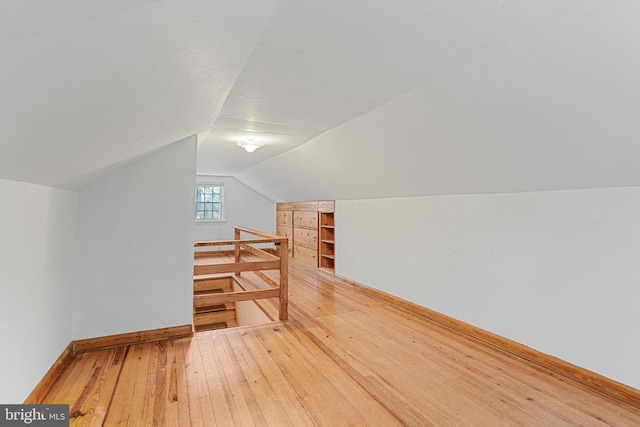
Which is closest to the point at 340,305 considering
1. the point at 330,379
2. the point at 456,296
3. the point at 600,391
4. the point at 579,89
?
the point at 456,296

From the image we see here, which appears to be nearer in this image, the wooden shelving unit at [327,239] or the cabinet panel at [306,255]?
the wooden shelving unit at [327,239]

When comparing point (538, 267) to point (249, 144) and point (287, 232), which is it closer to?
point (249, 144)

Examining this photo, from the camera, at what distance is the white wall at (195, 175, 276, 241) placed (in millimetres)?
7766

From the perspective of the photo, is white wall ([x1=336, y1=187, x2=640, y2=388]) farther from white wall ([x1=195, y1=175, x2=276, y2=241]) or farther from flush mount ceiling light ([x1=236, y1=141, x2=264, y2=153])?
white wall ([x1=195, y1=175, x2=276, y2=241])

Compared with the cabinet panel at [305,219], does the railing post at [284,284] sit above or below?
below

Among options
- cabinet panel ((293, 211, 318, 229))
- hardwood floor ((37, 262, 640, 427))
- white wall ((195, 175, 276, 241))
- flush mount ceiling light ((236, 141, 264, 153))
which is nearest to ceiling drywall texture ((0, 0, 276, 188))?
hardwood floor ((37, 262, 640, 427))

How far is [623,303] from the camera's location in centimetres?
210

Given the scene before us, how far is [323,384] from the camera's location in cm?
222

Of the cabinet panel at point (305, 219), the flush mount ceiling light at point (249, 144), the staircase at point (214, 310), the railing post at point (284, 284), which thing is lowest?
the staircase at point (214, 310)

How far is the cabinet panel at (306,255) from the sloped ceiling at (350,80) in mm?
3660

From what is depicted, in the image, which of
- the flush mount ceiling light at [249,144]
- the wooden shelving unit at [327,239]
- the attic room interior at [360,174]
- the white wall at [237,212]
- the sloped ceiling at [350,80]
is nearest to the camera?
the sloped ceiling at [350,80]

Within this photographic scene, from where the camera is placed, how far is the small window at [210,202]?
7.79 meters

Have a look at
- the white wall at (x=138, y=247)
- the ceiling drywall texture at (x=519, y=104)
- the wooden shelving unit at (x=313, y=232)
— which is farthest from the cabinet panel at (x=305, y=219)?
the white wall at (x=138, y=247)

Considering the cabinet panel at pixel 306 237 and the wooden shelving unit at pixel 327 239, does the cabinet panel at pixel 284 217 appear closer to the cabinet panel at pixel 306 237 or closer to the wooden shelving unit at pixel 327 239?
the cabinet panel at pixel 306 237
